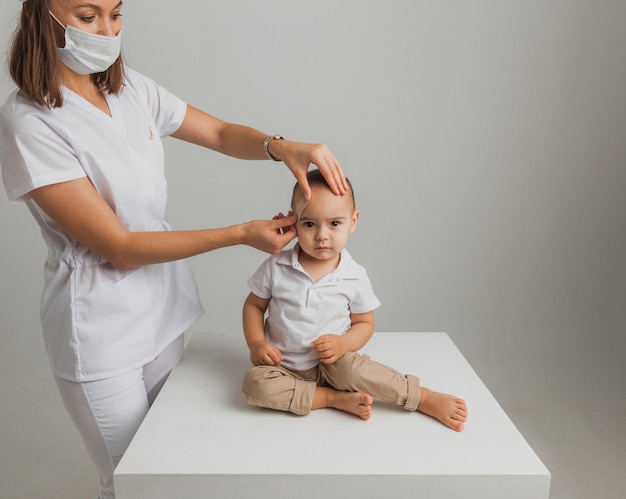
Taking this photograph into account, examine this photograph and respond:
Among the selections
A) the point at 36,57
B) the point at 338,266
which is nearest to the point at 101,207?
the point at 36,57

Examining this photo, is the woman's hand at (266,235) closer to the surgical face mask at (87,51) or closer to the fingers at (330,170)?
the fingers at (330,170)

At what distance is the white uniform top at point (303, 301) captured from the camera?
186 centimetres

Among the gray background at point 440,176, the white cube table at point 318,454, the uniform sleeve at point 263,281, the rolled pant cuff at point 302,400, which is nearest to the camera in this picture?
the white cube table at point 318,454

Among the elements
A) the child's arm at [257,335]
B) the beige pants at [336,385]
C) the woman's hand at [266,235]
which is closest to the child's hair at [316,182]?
the woman's hand at [266,235]

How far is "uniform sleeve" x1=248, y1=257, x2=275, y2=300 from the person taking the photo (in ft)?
6.23

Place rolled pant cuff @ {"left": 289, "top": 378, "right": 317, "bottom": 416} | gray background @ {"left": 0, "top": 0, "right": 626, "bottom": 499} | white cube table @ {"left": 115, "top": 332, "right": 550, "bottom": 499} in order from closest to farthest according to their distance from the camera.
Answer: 1. white cube table @ {"left": 115, "top": 332, "right": 550, "bottom": 499}
2. rolled pant cuff @ {"left": 289, "top": 378, "right": 317, "bottom": 416}
3. gray background @ {"left": 0, "top": 0, "right": 626, "bottom": 499}

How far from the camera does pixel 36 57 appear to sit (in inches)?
65.5

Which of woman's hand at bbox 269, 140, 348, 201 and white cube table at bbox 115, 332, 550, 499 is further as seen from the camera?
woman's hand at bbox 269, 140, 348, 201

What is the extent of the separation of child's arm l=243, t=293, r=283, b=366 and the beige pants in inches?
1.0

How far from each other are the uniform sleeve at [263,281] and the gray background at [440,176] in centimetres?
133

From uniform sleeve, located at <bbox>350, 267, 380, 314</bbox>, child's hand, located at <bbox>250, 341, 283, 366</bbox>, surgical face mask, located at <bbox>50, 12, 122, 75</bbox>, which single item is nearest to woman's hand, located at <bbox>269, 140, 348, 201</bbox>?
uniform sleeve, located at <bbox>350, 267, 380, 314</bbox>

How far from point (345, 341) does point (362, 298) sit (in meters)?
0.12

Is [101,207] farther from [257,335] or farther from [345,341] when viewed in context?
[345,341]

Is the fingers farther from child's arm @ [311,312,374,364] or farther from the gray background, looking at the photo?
the gray background
